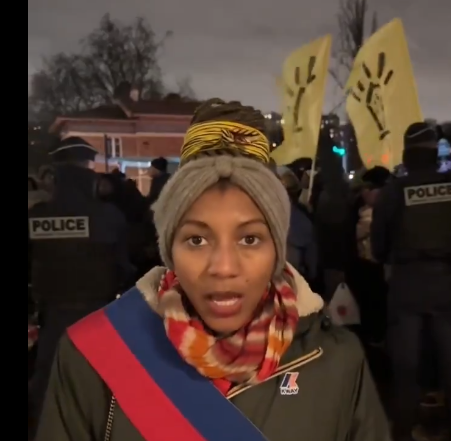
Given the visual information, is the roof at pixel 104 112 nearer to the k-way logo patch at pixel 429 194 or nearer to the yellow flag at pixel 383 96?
the yellow flag at pixel 383 96

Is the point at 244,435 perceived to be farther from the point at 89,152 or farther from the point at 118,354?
the point at 89,152

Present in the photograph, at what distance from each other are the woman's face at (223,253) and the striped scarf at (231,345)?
24mm

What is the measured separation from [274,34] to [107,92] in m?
0.50

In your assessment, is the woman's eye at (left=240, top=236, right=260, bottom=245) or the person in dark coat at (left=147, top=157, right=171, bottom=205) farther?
the person in dark coat at (left=147, top=157, right=171, bottom=205)

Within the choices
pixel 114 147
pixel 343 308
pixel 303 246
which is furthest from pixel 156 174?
pixel 343 308

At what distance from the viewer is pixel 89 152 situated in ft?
5.19

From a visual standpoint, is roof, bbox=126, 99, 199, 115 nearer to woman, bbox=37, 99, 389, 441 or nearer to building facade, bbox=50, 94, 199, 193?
building facade, bbox=50, 94, 199, 193

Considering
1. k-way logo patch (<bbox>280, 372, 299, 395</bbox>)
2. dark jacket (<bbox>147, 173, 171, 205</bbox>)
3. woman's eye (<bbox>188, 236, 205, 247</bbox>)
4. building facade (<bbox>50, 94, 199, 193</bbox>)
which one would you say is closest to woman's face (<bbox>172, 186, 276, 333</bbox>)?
woman's eye (<bbox>188, 236, 205, 247</bbox>)

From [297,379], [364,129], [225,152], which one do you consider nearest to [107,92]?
[364,129]

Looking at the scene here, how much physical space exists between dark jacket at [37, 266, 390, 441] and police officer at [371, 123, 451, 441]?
3.05ft

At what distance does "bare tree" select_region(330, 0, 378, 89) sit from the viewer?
1.65m

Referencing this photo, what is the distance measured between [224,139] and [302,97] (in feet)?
3.03

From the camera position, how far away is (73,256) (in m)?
1.62

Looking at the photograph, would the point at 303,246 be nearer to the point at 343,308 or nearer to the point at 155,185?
the point at 343,308
